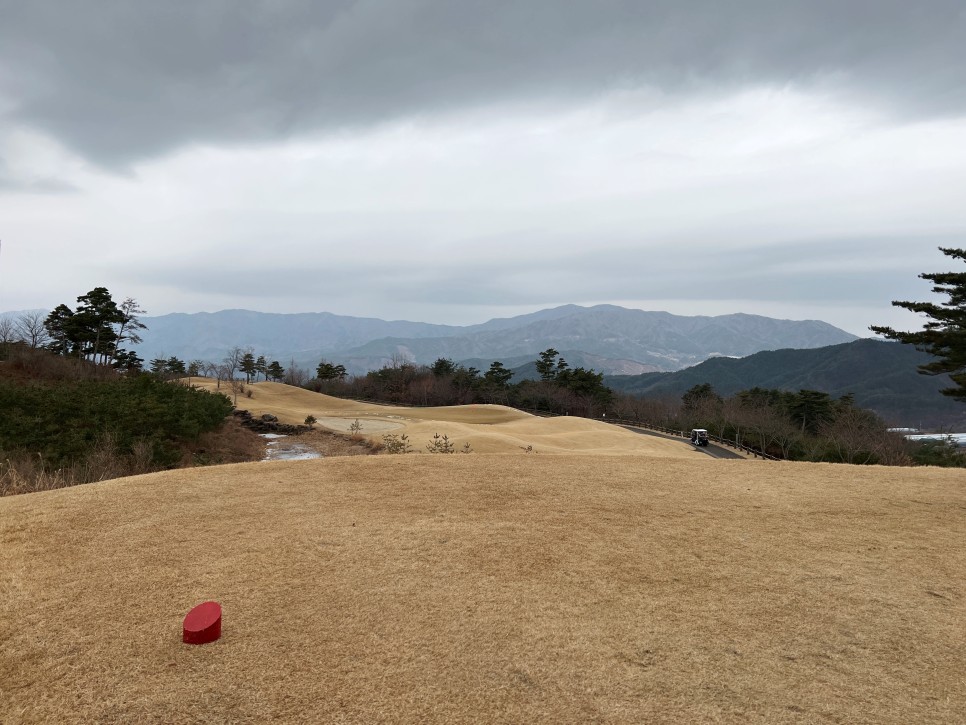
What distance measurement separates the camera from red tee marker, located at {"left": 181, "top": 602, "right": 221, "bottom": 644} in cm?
457

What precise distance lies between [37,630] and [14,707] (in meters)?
1.12

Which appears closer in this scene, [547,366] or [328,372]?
[547,366]

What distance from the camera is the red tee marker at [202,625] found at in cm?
457

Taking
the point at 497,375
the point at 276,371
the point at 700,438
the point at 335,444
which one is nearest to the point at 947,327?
the point at 335,444

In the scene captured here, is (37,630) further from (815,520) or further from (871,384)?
(871,384)

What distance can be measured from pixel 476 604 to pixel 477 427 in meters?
33.3

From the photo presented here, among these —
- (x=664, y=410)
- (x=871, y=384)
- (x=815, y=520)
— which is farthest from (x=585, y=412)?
(x=871, y=384)

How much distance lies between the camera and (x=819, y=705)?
404 cm

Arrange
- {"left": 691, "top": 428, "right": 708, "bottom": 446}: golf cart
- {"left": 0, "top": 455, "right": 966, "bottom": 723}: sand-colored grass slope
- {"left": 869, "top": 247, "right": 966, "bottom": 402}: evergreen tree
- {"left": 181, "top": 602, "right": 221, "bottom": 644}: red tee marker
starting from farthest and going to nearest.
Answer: {"left": 691, "top": 428, "right": 708, "bottom": 446}: golf cart, {"left": 869, "top": 247, "right": 966, "bottom": 402}: evergreen tree, {"left": 181, "top": 602, "right": 221, "bottom": 644}: red tee marker, {"left": 0, "top": 455, "right": 966, "bottom": 723}: sand-colored grass slope

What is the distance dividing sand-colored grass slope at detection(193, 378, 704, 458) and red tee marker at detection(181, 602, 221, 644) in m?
14.3

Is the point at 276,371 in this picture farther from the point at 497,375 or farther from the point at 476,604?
the point at 476,604

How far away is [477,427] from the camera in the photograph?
3872 centimetres

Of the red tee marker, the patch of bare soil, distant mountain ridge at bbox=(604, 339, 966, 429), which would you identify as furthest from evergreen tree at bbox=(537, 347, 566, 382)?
the red tee marker

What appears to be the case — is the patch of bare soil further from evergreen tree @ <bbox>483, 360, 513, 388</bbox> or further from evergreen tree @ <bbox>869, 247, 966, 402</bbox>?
evergreen tree @ <bbox>483, 360, 513, 388</bbox>
